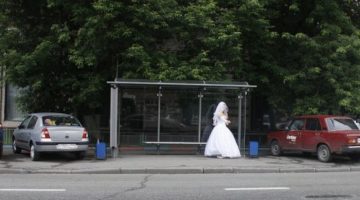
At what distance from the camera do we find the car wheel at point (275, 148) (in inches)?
840

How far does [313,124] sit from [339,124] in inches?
35.6

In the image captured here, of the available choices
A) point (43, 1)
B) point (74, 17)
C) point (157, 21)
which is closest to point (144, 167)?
point (157, 21)

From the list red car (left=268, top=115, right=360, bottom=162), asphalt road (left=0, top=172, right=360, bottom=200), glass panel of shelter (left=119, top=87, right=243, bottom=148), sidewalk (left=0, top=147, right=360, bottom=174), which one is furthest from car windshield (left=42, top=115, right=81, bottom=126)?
red car (left=268, top=115, right=360, bottom=162)

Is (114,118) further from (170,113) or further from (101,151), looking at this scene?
(170,113)

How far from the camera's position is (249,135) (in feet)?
76.6

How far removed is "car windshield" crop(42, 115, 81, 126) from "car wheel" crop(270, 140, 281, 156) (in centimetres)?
743

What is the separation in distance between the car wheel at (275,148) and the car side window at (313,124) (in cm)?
176

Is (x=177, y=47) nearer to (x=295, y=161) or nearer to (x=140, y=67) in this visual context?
(x=140, y=67)

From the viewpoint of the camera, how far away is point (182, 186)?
12.9 m

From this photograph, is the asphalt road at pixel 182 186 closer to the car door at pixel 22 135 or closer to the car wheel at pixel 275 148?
the car door at pixel 22 135

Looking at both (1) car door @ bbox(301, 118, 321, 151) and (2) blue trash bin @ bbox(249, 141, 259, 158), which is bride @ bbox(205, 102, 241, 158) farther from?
(1) car door @ bbox(301, 118, 321, 151)

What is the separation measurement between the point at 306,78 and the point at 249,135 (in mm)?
3267

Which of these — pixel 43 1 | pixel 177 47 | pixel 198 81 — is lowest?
pixel 198 81

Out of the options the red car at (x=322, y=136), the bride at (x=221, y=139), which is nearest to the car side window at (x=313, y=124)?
the red car at (x=322, y=136)
